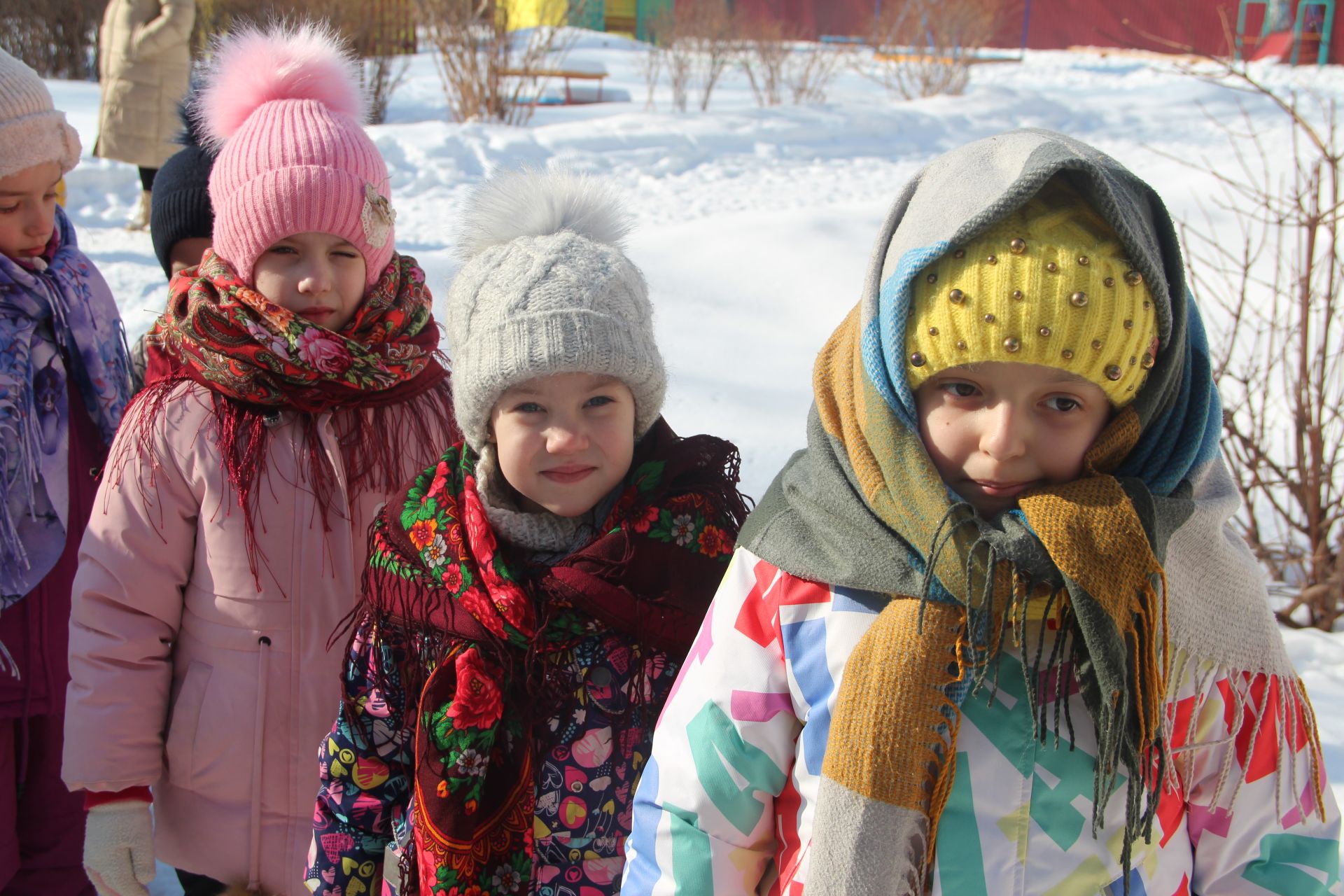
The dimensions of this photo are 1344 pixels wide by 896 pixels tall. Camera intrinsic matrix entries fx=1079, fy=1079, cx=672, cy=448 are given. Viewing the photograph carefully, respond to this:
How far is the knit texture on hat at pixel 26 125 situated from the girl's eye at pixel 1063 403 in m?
2.26

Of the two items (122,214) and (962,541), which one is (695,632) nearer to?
(962,541)

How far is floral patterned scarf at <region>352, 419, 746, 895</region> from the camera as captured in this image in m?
1.62

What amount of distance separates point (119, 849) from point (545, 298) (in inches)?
50.4

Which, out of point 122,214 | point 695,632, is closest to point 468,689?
point 695,632

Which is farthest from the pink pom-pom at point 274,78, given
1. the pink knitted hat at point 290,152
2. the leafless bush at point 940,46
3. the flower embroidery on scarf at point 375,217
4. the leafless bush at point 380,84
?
the leafless bush at point 940,46

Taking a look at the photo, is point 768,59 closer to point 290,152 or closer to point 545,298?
point 290,152

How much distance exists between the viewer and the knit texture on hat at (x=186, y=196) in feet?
9.04

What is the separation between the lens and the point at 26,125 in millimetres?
2383

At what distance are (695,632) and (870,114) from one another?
11647mm

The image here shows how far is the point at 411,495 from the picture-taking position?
Answer: 5.86 feet

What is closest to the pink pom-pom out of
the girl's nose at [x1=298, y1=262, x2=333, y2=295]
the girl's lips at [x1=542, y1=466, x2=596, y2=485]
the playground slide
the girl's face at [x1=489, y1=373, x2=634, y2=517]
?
the girl's nose at [x1=298, y1=262, x2=333, y2=295]

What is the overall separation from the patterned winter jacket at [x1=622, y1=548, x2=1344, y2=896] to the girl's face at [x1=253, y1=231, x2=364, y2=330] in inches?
44.9

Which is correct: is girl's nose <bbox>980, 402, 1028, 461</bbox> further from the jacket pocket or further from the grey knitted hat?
the jacket pocket

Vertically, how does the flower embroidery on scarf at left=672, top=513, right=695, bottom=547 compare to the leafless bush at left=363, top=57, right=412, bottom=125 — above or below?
below
